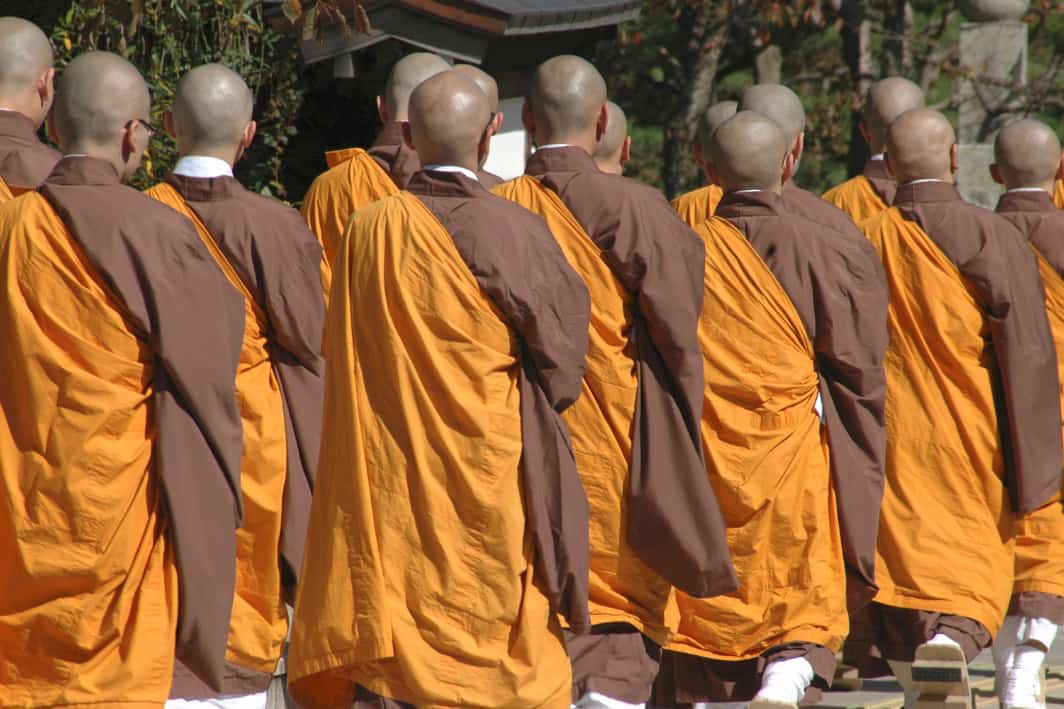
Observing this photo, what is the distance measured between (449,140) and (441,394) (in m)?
0.64

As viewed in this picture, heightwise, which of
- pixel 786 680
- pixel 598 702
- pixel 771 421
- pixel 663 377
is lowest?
pixel 786 680

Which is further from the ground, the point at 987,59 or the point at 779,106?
the point at 779,106

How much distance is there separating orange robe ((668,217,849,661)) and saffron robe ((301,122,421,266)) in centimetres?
126

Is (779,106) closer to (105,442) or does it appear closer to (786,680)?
(786,680)

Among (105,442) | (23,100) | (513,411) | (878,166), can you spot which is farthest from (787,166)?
(105,442)

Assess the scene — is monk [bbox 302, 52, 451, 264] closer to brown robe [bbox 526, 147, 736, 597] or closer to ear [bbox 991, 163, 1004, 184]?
brown robe [bbox 526, 147, 736, 597]

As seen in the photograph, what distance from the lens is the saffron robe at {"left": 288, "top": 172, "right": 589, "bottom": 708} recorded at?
4.45 meters

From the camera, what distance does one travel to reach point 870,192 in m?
7.54

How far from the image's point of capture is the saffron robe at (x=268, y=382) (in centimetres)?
532

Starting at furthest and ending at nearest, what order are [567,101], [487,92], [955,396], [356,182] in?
[356,182] < [955,396] < [487,92] < [567,101]

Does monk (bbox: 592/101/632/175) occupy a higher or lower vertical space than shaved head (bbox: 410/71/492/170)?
lower

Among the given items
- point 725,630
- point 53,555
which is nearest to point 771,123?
point 725,630

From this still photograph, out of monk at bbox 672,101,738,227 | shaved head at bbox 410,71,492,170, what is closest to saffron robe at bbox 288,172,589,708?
shaved head at bbox 410,71,492,170

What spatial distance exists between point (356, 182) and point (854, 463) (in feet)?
6.23
